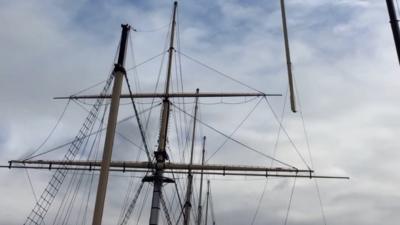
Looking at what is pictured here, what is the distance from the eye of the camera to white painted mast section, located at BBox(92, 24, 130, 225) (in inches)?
715

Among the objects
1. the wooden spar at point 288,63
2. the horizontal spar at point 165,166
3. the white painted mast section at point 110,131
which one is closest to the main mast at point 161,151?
the horizontal spar at point 165,166

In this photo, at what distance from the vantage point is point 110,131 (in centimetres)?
1938

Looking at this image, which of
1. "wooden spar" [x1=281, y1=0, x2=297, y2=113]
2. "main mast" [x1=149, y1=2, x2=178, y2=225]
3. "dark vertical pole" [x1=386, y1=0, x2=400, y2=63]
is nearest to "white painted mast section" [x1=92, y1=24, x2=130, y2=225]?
"wooden spar" [x1=281, y1=0, x2=297, y2=113]

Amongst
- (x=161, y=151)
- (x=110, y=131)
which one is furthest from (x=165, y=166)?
(x=110, y=131)

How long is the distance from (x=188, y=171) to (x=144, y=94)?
7.40 meters

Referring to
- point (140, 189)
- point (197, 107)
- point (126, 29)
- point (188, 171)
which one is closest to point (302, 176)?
point (188, 171)

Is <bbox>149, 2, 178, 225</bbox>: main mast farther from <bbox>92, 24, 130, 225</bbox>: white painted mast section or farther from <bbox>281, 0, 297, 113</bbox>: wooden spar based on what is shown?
<bbox>281, 0, 297, 113</bbox>: wooden spar

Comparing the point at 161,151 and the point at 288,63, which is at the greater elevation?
the point at 161,151

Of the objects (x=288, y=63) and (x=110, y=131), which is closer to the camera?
(x=288, y=63)

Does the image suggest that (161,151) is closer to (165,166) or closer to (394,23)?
(165,166)

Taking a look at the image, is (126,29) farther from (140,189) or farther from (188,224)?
(188,224)

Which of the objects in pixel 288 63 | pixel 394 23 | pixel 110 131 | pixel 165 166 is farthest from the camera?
pixel 165 166

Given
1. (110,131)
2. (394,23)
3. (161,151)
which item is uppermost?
(161,151)

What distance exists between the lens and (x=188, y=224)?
49.4 metres
